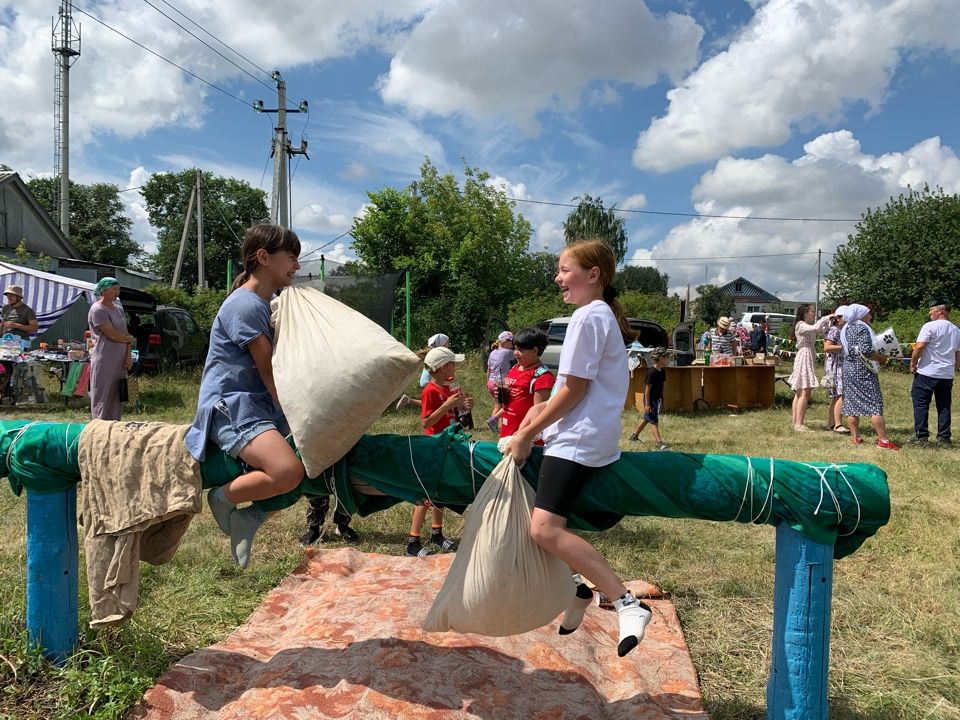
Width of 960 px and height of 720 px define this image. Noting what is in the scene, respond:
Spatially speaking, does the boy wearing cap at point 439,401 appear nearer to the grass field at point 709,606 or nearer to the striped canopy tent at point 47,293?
the grass field at point 709,606

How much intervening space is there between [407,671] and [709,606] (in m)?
1.75

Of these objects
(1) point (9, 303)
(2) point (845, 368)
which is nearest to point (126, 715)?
(2) point (845, 368)

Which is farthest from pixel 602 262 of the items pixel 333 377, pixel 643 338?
pixel 643 338

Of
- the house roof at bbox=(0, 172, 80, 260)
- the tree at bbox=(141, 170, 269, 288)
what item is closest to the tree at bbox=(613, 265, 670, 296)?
the tree at bbox=(141, 170, 269, 288)

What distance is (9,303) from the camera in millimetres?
9680

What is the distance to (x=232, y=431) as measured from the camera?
236 cm

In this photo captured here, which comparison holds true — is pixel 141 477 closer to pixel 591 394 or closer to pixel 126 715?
pixel 126 715

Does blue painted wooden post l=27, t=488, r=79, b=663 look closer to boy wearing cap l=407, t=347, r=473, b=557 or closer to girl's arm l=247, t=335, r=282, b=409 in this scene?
girl's arm l=247, t=335, r=282, b=409

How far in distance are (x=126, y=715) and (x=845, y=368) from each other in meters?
7.88

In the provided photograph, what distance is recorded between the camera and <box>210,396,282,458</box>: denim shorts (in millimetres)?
2344

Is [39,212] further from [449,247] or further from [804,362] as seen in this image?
[804,362]

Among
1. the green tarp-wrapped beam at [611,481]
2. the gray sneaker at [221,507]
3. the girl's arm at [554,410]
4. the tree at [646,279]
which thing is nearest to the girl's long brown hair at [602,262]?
the girl's arm at [554,410]

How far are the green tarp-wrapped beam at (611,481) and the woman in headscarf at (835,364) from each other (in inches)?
269

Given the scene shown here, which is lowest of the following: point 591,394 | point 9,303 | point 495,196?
point 591,394
